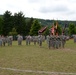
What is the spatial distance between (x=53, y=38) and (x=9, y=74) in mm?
20970

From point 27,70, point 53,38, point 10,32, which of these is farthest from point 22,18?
point 27,70

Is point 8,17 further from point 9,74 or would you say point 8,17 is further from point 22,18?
point 9,74

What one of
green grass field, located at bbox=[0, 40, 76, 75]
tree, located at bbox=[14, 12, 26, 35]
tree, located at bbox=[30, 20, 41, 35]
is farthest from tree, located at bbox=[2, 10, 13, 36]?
green grass field, located at bbox=[0, 40, 76, 75]

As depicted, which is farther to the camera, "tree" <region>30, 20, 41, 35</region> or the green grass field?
"tree" <region>30, 20, 41, 35</region>

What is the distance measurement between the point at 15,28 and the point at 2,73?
81999 mm

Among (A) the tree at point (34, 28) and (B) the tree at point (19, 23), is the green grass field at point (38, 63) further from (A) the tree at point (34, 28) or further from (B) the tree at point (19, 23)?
(A) the tree at point (34, 28)

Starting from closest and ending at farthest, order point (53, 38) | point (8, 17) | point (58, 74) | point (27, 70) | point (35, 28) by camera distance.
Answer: point (58, 74), point (27, 70), point (53, 38), point (8, 17), point (35, 28)

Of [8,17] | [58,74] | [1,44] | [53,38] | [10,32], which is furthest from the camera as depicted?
[8,17]

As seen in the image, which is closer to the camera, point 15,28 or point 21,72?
point 21,72

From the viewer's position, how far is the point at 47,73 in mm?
13430

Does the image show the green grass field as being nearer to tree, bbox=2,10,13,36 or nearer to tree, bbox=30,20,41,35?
tree, bbox=2,10,13,36

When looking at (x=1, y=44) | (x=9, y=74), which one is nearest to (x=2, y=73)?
(x=9, y=74)

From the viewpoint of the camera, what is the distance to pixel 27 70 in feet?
47.5

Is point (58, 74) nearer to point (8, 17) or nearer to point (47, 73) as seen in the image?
point (47, 73)
